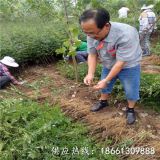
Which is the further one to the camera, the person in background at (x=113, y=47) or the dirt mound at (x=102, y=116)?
the dirt mound at (x=102, y=116)

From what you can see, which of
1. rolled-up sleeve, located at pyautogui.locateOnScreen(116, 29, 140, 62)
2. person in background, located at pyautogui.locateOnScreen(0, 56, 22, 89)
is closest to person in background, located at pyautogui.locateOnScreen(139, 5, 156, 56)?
person in background, located at pyautogui.locateOnScreen(0, 56, 22, 89)

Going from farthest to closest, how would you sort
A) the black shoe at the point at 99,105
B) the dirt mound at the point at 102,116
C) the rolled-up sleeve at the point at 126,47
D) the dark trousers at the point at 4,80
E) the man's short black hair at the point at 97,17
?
the dark trousers at the point at 4,80 → the black shoe at the point at 99,105 → the dirt mound at the point at 102,116 → the rolled-up sleeve at the point at 126,47 → the man's short black hair at the point at 97,17

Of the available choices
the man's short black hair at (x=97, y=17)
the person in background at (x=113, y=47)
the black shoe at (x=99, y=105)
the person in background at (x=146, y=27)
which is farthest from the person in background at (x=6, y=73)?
the person in background at (x=146, y=27)

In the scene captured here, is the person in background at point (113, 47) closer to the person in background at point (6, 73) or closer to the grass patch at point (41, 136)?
the grass patch at point (41, 136)

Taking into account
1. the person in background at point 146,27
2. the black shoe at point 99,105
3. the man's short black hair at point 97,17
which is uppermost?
the man's short black hair at point 97,17

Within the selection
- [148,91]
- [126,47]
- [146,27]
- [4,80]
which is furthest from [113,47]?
[146,27]

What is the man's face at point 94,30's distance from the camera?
2.90 meters

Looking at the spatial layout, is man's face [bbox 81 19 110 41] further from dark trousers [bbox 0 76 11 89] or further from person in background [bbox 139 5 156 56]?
person in background [bbox 139 5 156 56]

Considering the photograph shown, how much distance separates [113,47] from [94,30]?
1.11ft

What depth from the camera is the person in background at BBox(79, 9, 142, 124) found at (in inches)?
115

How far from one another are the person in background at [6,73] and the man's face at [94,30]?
8.73 ft

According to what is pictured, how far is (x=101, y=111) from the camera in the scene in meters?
4.07

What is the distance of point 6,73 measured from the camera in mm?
5402

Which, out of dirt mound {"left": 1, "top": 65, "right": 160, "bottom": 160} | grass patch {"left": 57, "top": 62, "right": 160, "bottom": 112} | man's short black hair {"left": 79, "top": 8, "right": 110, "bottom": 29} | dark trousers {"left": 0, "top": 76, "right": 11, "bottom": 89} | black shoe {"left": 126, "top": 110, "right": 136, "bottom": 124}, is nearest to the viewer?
man's short black hair {"left": 79, "top": 8, "right": 110, "bottom": 29}
